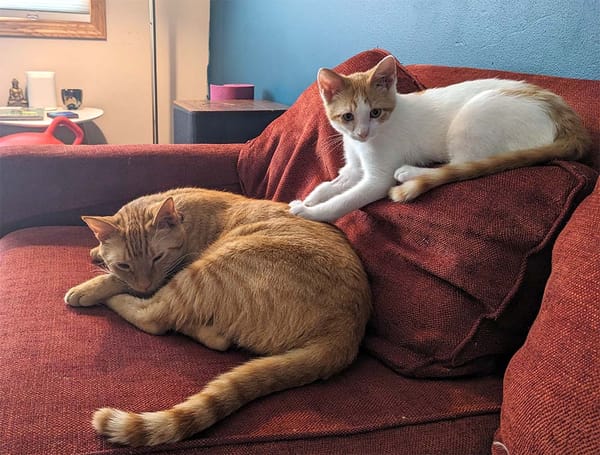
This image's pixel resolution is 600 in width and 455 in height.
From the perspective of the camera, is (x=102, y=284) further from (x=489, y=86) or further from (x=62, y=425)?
(x=489, y=86)

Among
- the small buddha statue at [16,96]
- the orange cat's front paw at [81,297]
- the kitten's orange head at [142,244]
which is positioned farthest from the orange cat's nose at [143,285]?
the small buddha statue at [16,96]

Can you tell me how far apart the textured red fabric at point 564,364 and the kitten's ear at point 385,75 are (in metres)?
0.62

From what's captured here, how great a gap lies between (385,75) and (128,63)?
294 cm

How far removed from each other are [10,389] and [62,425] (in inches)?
6.2

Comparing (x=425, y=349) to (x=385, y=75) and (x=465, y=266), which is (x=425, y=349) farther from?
(x=385, y=75)

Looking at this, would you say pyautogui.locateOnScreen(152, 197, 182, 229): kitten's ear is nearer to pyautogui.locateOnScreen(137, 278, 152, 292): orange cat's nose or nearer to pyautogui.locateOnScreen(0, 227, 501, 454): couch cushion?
pyautogui.locateOnScreen(137, 278, 152, 292): orange cat's nose

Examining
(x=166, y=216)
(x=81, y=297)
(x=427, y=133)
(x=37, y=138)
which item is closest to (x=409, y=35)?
(x=427, y=133)

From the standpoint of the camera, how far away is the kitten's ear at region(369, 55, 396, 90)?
141cm

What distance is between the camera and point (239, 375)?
1.06 m

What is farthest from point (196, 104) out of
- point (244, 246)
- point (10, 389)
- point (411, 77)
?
point (10, 389)

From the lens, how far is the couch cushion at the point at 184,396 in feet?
3.12

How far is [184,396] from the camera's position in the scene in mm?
1058

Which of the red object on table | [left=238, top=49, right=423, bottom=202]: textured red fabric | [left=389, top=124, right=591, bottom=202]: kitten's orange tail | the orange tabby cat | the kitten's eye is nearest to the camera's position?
the orange tabby cat

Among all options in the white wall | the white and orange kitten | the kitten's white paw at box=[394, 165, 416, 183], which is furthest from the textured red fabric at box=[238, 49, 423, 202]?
the white wall
